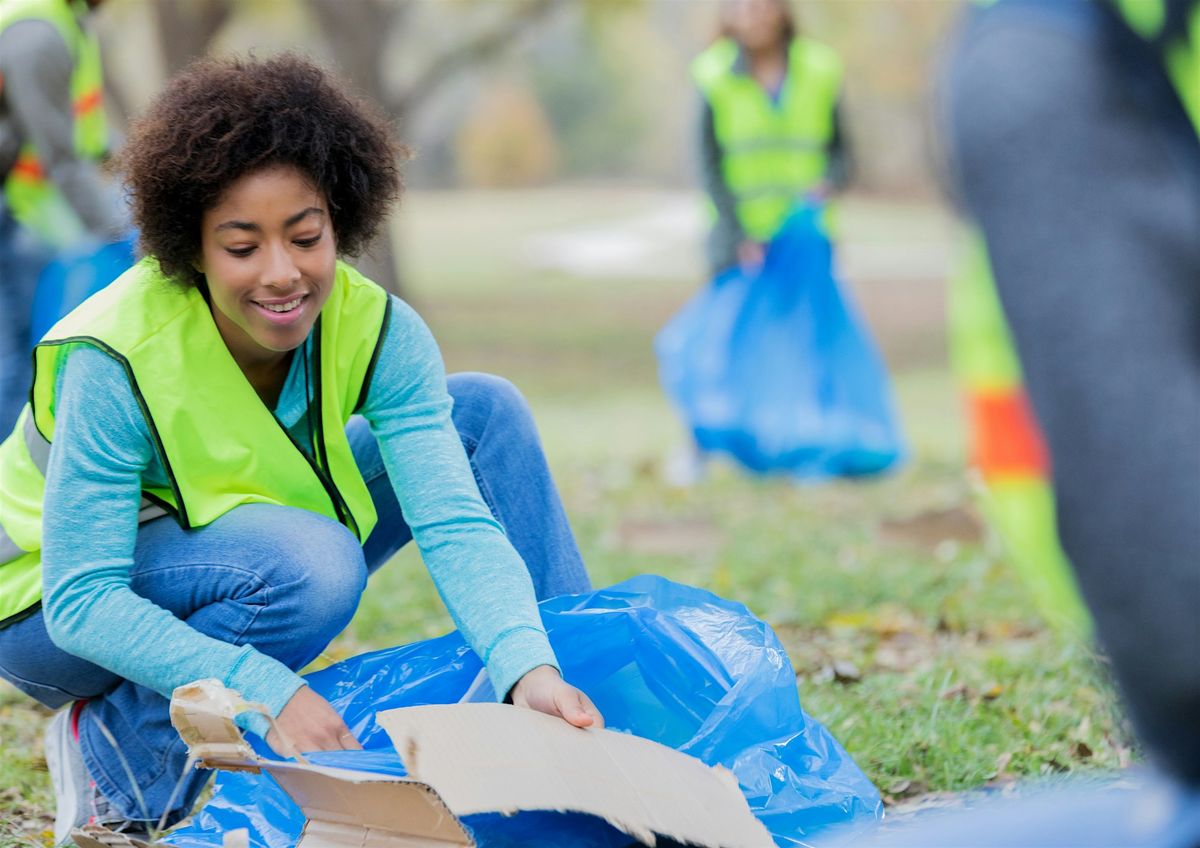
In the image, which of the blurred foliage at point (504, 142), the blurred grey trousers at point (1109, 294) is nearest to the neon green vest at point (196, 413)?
the blurred grey trousers at point (1109, 294)

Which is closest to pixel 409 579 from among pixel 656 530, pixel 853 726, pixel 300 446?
pixel 656 530

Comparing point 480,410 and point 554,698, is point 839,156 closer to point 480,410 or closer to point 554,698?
point 480,410

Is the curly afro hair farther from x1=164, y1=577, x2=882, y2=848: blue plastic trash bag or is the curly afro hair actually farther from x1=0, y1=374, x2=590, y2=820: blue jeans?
x1=164, y1=577, x2=882, y2=848: blue plastic trash bag

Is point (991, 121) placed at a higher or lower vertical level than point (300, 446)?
higher

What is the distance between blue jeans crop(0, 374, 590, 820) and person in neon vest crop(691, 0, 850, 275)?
403 cm

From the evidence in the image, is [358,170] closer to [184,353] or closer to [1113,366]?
[184,353]

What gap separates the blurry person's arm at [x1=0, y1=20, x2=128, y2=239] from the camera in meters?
4.28

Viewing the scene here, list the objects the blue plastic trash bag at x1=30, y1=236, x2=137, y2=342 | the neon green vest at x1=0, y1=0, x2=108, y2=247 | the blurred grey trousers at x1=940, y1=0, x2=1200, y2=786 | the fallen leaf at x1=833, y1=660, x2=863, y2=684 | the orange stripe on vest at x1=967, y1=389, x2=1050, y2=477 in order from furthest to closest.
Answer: the neon green vest at x1=0, y1=0, x2=108, y2=247 < the blue plastic trash bag at x1=30, y1=236, x2=137, y2=342 < the fallen leaf at x1=833, y1=660, x2=863, y2=684 < the orange stripe on vest at x1=967, y1=389, x2=1050, y2=477 < the blurred grey trousers at x1=940, y1=0, x2=1200, y2=786

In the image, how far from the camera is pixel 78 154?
4445 mm

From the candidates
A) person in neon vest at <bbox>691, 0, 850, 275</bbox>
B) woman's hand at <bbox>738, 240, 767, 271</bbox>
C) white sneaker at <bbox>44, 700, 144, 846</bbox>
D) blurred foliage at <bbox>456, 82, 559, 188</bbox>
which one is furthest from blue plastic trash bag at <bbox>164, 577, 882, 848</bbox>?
blurred foliage at <bbox>456, 82, 559, 188</bbox>

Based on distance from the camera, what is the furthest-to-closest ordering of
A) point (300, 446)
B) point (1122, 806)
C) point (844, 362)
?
point (844, 362) < point (300, 446) < point (1122, 806)

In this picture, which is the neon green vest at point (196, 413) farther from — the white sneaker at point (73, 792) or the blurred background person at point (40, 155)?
the blurred background person at point (40, 155)

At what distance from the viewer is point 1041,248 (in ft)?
3.75

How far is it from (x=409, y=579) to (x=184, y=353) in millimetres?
2337
